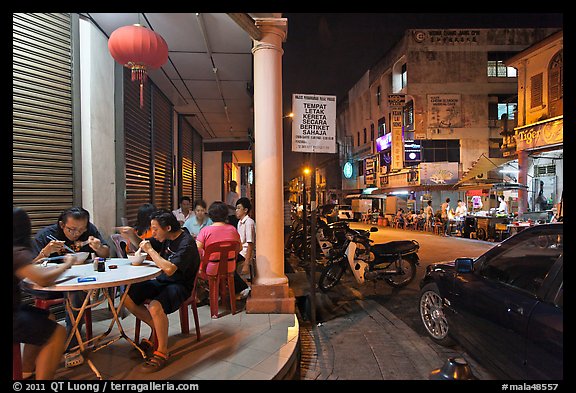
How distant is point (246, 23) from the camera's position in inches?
171

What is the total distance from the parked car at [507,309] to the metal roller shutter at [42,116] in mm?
5473

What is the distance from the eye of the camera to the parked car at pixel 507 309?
250 cm

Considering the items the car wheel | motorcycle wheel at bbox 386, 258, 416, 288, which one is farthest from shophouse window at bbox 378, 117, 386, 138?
the car wheel

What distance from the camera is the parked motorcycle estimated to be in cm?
665

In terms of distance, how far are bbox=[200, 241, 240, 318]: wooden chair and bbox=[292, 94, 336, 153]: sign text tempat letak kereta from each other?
69.1 inches

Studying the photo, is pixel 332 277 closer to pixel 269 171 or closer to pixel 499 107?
pixel 269 171

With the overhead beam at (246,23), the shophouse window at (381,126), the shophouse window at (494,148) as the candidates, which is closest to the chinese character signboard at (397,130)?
the shophouse window at (381,126)

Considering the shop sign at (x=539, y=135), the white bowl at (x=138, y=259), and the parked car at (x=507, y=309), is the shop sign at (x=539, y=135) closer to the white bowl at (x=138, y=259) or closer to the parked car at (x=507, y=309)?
the parked car at (x=507, y=309)

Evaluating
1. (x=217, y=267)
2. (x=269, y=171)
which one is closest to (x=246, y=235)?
(x=217, y=267)

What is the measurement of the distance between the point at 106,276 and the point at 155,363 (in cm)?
98

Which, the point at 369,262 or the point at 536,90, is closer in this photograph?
the point at 369,262
